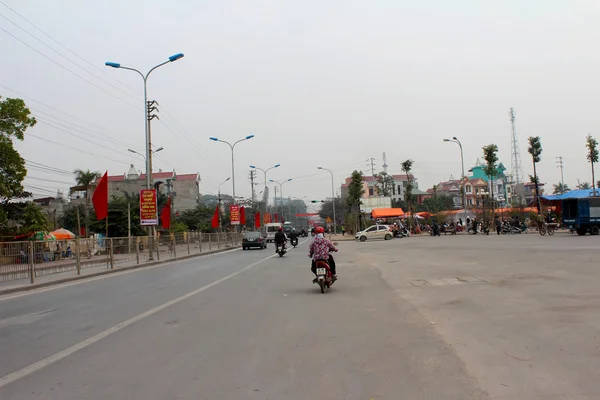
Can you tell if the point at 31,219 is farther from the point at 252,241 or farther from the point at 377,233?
the point at 377,233

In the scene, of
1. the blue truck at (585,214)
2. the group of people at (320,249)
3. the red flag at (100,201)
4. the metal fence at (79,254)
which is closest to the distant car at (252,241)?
the metal fence at (79,254)

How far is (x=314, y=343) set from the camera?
6.43 meters

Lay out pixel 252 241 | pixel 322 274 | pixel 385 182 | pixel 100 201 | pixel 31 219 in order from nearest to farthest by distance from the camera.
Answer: pixel 322 274 → pixel 100 201 → pixel 31 219 → pixel 252 241 → pixel 385 182

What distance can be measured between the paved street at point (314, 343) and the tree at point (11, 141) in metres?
19.8

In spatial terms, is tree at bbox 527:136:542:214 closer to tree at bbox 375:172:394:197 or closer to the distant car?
the distant car

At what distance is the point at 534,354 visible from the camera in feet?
18.3

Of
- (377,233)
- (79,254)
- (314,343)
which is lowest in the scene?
(377,233)

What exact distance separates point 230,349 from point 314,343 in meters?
1.11

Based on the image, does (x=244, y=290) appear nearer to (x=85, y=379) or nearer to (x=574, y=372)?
(x=85, y=379)

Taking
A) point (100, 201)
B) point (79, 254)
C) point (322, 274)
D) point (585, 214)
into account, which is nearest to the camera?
point (322, 274)

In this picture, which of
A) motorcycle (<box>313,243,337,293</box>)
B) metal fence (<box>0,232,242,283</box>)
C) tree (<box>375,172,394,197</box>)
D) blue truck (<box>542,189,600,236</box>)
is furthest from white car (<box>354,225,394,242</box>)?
Answer: tree (<box>375,172,394,197</box>)

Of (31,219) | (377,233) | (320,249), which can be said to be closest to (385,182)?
(377,233)

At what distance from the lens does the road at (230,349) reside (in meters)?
4.66

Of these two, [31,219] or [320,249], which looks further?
[31,219]
